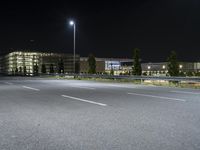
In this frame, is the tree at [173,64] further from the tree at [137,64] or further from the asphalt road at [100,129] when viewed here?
the asphalt road at [100,129]

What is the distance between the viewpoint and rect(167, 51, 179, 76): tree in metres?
42.1

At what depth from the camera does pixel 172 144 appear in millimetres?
4922

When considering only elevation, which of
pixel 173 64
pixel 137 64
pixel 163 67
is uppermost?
pixel 163 67

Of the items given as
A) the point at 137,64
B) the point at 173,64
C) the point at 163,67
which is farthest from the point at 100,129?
the point at 163,67

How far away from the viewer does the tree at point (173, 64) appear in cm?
4209

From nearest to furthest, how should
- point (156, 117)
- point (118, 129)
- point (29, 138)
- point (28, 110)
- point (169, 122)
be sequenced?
point (29, 138) → point (118, 129) → point (169, 122) → point (156, 117) → point (28, 110)

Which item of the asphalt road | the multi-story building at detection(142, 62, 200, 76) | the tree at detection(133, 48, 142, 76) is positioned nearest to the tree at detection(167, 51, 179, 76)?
the tree at detection(133, 48, 142, 76)

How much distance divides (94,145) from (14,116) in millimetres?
3779

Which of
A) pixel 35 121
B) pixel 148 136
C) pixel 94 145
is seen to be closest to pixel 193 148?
pixel 148 136

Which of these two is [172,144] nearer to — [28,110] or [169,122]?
[169,122]

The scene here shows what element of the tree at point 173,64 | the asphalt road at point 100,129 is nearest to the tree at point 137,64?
the tree at point 173,64

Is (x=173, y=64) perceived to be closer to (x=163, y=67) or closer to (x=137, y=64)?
(x=137, y=64)

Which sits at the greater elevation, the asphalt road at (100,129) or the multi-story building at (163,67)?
the multi-story building at (163,67)

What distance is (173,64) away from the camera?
1663 inches
